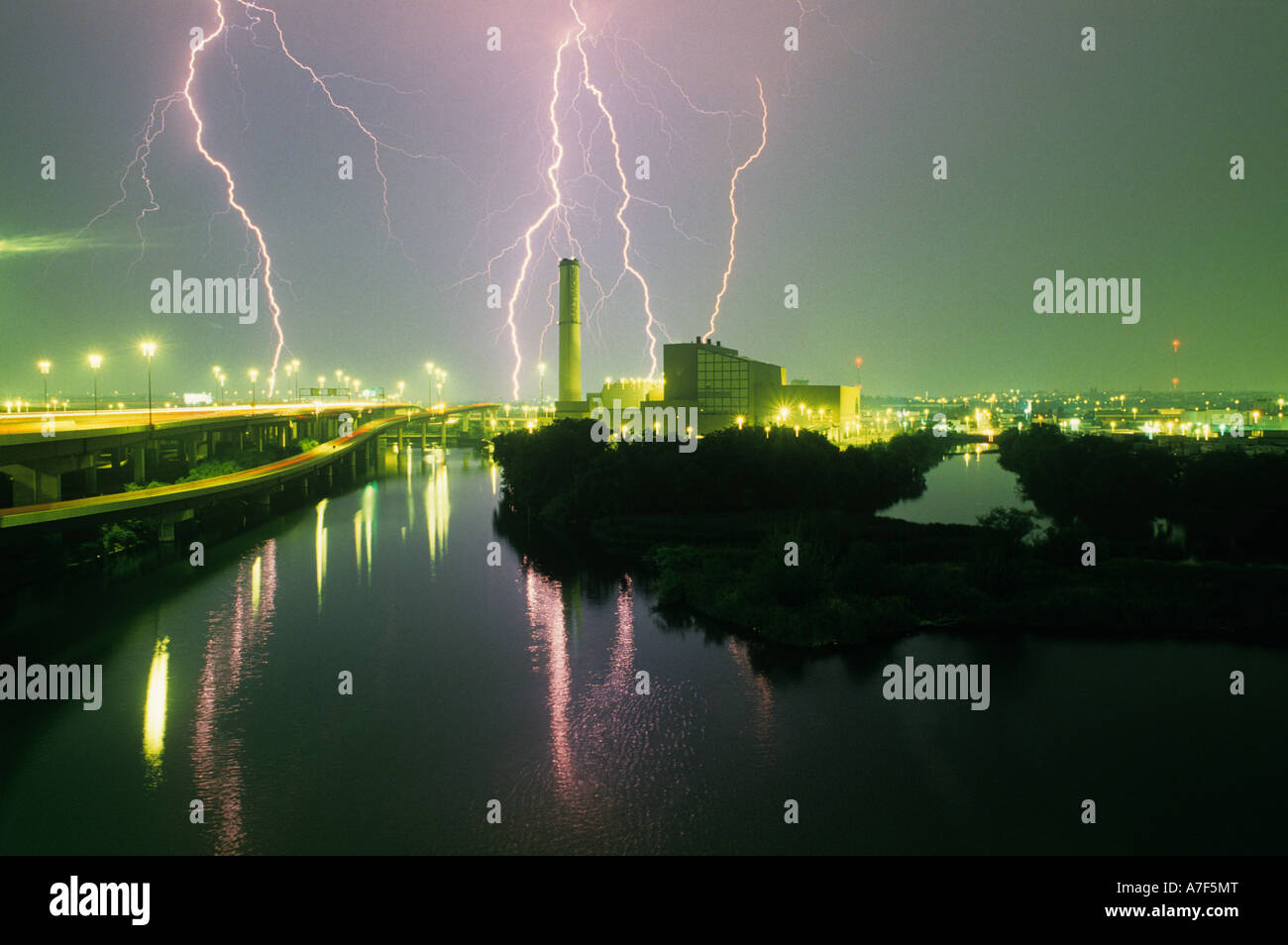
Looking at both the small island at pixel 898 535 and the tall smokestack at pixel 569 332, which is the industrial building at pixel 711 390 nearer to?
the tall smokestack at pixel 569 332

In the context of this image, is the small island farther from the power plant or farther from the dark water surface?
the power plant

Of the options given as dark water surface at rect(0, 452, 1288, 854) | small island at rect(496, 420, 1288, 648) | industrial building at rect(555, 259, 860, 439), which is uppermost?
industrial building at rect(555, 259, 860, 439)

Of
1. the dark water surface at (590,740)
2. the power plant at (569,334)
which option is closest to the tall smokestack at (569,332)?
the power plant at (569,334)

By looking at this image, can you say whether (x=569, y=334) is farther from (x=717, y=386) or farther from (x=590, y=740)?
(x=590, y=740)

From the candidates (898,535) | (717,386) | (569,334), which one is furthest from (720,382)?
(898,535)

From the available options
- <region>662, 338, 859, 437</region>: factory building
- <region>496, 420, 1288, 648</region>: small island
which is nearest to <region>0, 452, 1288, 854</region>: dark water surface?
<region>496, 420, 1288, 648</region>: small island
